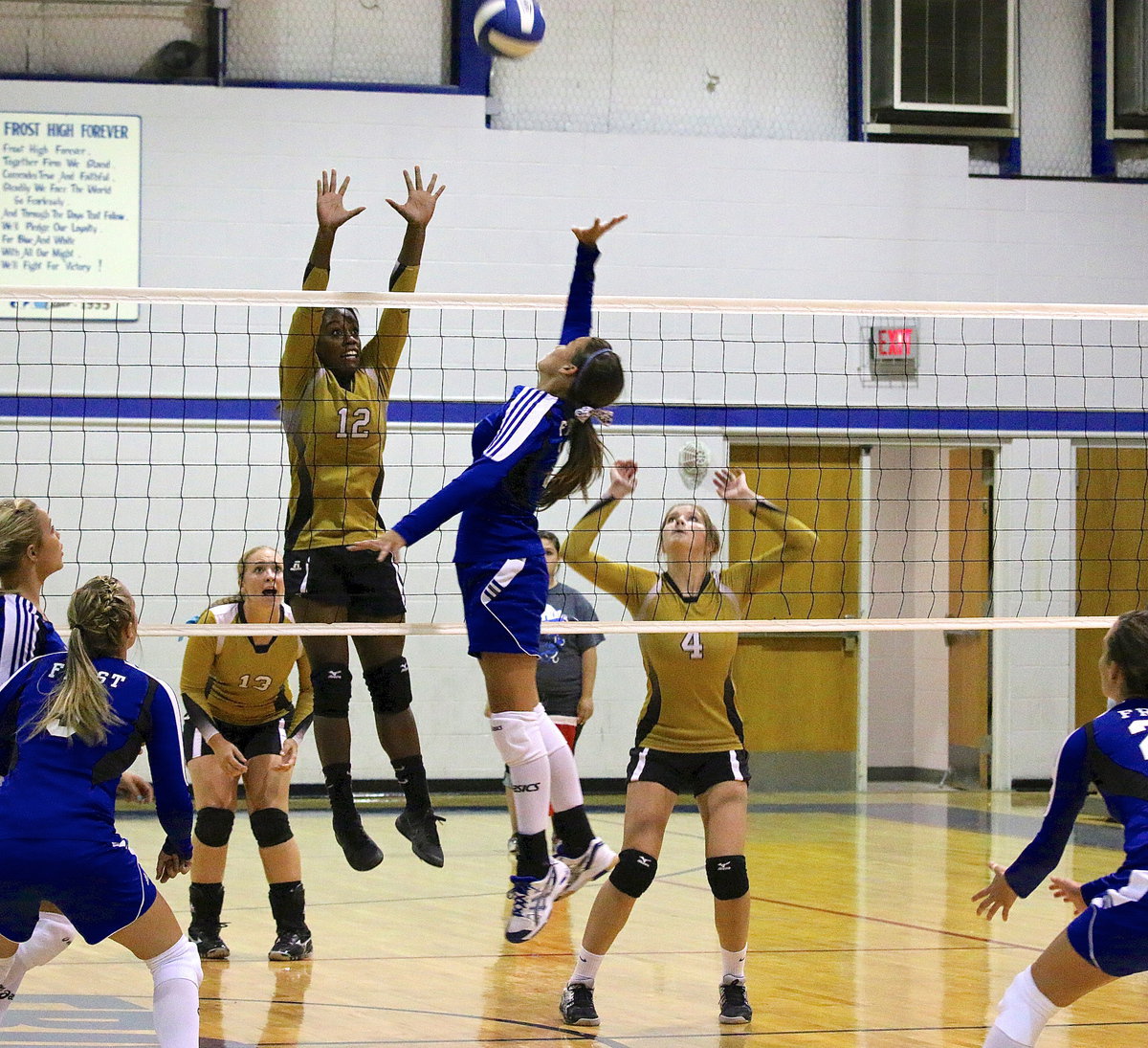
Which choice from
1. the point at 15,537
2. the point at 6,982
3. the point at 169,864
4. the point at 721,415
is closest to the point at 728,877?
the point at 169,864

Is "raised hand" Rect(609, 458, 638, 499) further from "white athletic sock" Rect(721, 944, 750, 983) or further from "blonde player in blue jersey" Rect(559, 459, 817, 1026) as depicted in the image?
"white athletic sock" Rect(721, 944, 750, 983)

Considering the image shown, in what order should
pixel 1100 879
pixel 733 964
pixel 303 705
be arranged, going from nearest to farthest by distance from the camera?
pixel 1100 879 → pixel 733 964 → pixel 303 705

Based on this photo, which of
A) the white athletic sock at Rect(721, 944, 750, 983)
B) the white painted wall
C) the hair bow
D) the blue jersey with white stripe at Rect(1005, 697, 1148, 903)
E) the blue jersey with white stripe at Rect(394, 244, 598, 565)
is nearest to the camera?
the blue jersey with white stripe at Rect(1005, 697, 1148, 903)

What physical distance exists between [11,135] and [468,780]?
18.3 feet

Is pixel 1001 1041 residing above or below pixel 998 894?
below

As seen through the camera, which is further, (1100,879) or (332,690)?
(332,690)

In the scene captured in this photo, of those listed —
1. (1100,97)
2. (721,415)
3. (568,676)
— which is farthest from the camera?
(1100,97)

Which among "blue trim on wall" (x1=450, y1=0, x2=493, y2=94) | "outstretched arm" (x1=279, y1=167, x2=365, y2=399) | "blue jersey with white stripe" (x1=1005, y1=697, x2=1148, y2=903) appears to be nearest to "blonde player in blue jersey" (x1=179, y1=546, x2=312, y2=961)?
"outstretched arm" (x1=279, y1=167, x2=365, y2=399)

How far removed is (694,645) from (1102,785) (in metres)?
1.87

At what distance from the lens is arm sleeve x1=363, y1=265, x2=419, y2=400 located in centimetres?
542

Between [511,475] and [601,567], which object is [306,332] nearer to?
[511,475]

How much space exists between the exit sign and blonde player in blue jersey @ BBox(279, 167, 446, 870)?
258 inches

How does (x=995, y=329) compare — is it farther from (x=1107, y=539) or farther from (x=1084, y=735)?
(x=1084, y=735)

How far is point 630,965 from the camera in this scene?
19.7ft
